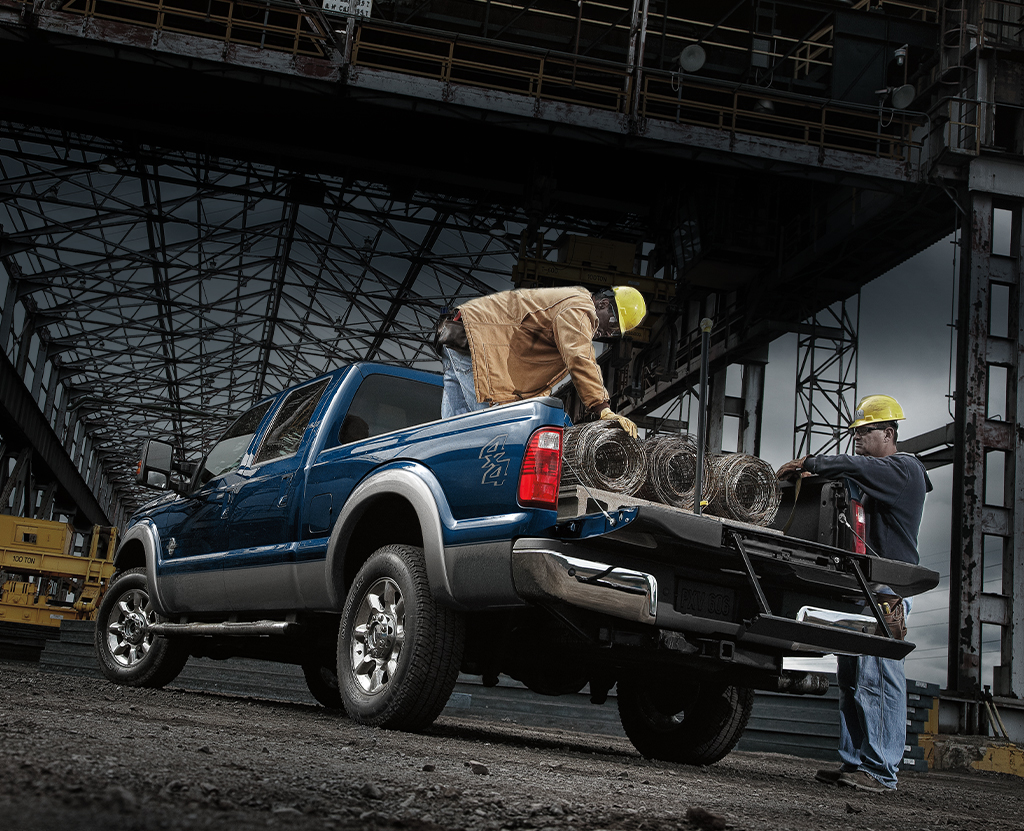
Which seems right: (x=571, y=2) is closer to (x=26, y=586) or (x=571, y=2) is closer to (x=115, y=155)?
(x=115, y=155)

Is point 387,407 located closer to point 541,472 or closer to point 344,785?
point 541,472

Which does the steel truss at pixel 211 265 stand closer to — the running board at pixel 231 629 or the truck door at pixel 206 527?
the truck door at pixel 206 527

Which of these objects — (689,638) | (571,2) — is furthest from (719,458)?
(571,2)

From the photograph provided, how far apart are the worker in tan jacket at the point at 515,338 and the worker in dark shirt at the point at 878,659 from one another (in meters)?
1.40

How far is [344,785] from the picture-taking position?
299cm

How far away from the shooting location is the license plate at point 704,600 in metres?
4.59

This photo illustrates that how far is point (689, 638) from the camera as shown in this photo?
4.62m

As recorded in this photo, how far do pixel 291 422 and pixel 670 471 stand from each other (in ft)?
9.36

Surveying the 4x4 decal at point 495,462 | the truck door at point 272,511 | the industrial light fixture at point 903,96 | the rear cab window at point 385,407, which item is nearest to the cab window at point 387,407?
the rear cab window at point 385,407

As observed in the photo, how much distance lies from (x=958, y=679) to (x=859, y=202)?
925cm

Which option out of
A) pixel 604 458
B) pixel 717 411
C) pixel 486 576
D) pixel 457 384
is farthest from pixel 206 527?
pixel 717 411

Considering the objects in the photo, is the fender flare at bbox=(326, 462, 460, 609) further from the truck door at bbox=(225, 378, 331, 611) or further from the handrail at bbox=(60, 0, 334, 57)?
the handrail at bbox=(60, 0, 334, 57)

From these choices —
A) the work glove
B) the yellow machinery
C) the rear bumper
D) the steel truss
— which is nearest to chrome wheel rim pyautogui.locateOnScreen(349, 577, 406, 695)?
the rear bumper

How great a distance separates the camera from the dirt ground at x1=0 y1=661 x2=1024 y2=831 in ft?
7.77
